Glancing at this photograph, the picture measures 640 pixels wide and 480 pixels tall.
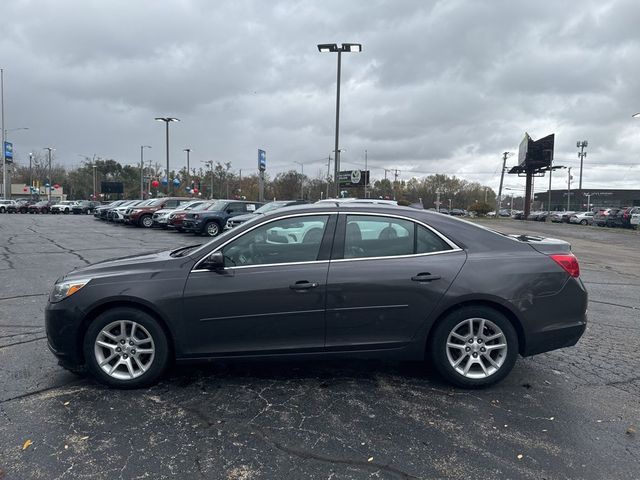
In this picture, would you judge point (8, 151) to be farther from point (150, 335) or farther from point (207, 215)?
point (150, 335)

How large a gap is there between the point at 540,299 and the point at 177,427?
3.12 meters

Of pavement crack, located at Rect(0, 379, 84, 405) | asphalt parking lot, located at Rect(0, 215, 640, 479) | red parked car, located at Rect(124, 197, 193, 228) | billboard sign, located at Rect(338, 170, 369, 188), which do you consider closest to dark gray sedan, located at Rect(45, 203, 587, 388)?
pavement crack, located at Rect(0, 379, 84, 405)

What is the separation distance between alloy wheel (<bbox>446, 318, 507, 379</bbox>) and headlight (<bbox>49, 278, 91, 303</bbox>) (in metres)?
3.15

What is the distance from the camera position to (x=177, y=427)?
11.1ft

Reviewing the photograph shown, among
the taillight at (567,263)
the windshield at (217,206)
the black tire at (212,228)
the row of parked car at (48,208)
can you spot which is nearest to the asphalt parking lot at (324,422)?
the taillight at (567,263)

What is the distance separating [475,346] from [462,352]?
123mm

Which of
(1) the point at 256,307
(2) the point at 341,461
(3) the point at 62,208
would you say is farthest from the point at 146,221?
(3) the point at 62,208

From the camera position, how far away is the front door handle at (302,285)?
12.7 ft

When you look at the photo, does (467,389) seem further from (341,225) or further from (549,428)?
(341,225)

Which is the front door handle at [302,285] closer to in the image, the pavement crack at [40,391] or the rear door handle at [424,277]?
the rear door handle at [424,277]

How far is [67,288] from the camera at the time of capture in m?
3.97

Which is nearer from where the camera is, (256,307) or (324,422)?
(324,422)

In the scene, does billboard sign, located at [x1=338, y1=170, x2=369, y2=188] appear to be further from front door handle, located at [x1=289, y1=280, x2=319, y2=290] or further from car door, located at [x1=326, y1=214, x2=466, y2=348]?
front door handle, located at [x1=289, y1=280, x2=319, y2=290]

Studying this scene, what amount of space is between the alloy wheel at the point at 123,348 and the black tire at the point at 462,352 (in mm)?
2425
